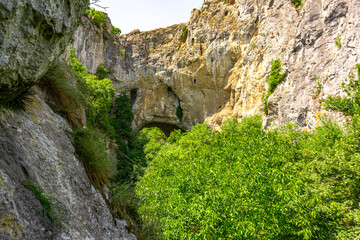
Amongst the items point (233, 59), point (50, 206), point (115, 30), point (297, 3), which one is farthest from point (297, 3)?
point (115, 30)

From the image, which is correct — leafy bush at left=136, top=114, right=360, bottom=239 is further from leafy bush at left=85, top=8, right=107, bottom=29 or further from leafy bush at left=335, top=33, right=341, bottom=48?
leafy bush at left=85, top=8, right=107, bottom=29

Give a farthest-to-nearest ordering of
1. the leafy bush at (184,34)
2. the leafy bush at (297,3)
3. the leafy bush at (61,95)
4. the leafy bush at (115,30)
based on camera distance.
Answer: the leafy bush at (115,30) → the leafy bush at (184,34) → the leafy bush at (297,3) → the leafy bush at (61,95)

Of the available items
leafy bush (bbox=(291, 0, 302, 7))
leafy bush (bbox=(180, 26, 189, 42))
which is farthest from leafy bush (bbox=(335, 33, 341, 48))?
leafy bush (bbox=(180, 26, 189, 42))

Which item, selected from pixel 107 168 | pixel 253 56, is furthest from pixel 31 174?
pixel 253 56

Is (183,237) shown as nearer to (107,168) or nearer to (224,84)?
(107,168)

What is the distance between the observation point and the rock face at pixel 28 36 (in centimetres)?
192

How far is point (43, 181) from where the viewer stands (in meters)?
2.45

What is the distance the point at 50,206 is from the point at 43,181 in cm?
37

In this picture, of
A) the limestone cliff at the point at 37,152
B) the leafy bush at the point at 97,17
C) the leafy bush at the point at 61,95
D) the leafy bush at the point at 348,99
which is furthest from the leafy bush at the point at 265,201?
the leafy bush at the point at 97,17

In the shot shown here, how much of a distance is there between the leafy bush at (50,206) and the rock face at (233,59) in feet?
42.7

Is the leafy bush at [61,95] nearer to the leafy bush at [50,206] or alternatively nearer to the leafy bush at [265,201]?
the leafy bush at [50,206]

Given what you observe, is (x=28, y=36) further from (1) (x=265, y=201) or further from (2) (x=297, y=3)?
(2) (x=297, y=3)

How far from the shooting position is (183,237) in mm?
5348

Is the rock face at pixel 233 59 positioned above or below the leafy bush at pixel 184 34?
below
